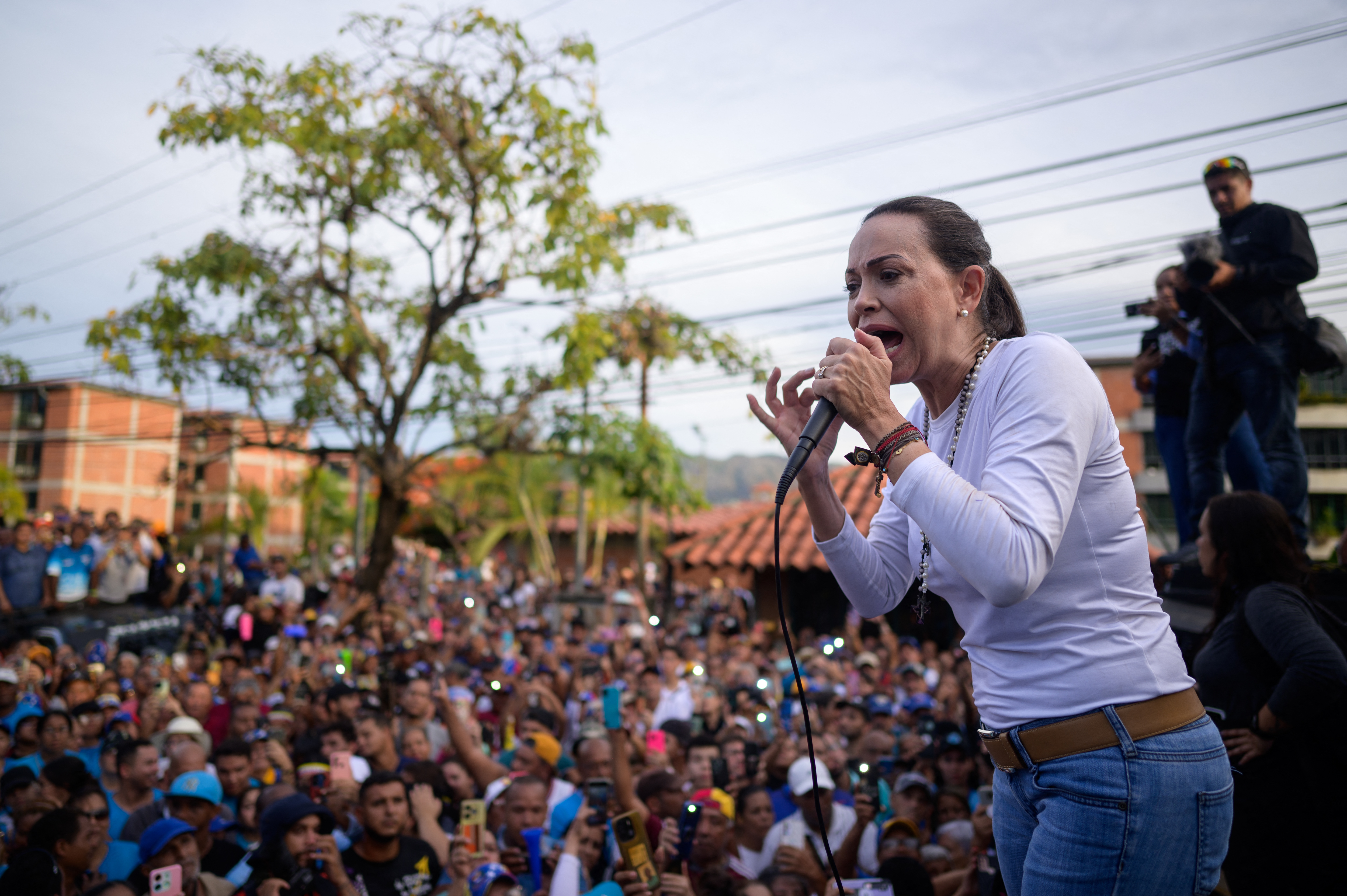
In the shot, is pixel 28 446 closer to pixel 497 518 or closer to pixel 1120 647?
pixel 497 518

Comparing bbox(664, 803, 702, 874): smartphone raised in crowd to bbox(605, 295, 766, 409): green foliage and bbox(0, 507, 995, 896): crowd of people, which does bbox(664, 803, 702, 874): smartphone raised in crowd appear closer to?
bbox(0, 507, 995, 896): crowd of people

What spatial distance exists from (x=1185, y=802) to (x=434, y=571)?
27058mm

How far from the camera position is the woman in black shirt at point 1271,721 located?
100 inches

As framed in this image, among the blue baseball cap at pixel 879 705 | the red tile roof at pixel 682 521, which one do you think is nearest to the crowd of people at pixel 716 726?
the blue baseball cap at pixel 879 705

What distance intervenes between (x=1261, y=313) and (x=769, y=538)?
14.5 m

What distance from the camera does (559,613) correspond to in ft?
46.8

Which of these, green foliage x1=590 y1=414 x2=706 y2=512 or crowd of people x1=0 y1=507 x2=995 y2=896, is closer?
crowd of people x1=0 y1=507 x2=995 y2=896

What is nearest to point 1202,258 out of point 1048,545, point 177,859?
point 1048,545

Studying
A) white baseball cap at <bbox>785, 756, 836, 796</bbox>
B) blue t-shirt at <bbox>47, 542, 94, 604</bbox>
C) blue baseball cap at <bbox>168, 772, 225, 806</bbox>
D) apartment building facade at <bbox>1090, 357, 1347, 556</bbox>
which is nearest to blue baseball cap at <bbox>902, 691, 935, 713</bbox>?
white baseball cap at <bbox>785, 756, 836, 796</bbox>

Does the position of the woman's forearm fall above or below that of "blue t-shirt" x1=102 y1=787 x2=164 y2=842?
above

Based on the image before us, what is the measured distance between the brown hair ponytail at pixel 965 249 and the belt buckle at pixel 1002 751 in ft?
2.28

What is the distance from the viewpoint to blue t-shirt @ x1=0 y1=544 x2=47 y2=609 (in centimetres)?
1098

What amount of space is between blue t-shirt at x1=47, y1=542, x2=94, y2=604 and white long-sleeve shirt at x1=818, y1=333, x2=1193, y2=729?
12.7 metres

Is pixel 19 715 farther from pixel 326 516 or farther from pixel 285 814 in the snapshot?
pixel 326 516
